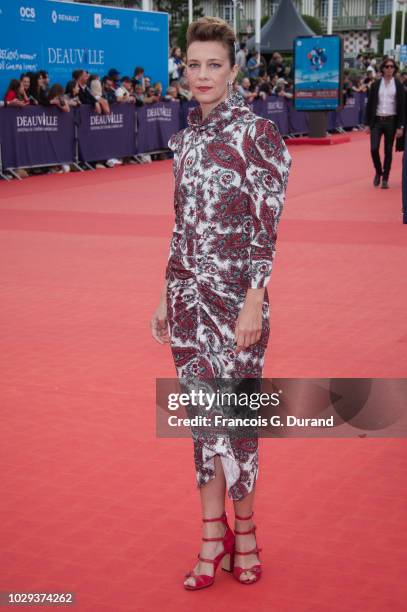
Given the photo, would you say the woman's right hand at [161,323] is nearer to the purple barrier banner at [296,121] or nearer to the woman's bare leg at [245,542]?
the woman's bare leg at [245,542]

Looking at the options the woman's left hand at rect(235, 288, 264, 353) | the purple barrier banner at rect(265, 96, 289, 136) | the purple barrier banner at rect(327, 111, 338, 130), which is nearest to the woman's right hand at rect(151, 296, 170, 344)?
the woman's left hand at rect(235, 288, 264, 353)

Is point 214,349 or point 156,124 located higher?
point 214,349

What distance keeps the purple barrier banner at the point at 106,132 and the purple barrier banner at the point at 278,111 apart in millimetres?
6367

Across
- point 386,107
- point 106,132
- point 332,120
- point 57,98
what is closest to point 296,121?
point 332,120

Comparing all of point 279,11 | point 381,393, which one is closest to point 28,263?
point 381,393

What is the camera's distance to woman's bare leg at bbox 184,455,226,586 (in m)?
3.44

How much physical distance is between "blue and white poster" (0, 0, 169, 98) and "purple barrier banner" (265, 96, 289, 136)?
113 inches

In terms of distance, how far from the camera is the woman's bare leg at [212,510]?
11.3ft

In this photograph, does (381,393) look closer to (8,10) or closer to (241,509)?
(241,509)

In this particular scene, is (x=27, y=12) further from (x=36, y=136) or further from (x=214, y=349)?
(x=214, y=349)

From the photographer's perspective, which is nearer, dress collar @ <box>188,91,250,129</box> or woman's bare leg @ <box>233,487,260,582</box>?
dress collar @ <box>188,91,250,129</box>

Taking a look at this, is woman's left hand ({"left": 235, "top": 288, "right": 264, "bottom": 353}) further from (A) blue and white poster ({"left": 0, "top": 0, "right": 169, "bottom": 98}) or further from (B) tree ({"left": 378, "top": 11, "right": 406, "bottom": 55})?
(B) tree ({"left": 378, "top": 11, "right": 406, "bottom": 55})

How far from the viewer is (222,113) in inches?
127

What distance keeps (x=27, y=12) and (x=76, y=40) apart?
1.87 metres
